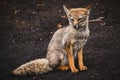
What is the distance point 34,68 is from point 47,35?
315 cm

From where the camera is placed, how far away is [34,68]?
295 inches

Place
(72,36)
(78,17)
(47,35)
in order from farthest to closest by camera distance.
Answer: (47,35)
(72,36)
(78,17)

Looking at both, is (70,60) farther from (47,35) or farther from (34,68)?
(47,35)

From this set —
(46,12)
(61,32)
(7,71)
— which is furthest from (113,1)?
(7,71)

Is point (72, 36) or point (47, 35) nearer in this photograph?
point (72, 36)

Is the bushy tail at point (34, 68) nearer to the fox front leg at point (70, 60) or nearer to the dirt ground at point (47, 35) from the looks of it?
the dirt ground at point (47, 35)

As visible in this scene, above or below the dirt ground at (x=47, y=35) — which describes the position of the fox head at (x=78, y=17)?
above

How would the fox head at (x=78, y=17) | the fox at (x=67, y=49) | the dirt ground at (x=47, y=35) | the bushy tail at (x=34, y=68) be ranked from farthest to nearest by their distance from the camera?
the dirt ground at (x=47, y=35), the bushy tail at (x=34, y=68), the fox at (x=67, y=49), the fox head at (x=78, y=17)

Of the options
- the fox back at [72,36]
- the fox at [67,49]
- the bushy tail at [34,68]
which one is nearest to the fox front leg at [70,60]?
the fox at [67,49]

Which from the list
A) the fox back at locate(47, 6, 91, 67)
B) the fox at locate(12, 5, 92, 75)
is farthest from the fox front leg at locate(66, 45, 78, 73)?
the fox back at locate(47, 6, 91, 67)

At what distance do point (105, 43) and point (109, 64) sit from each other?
1.52 m

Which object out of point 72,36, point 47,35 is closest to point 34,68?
point 72,36

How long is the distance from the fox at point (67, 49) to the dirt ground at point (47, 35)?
0.50ft

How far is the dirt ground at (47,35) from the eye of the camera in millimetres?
7594
